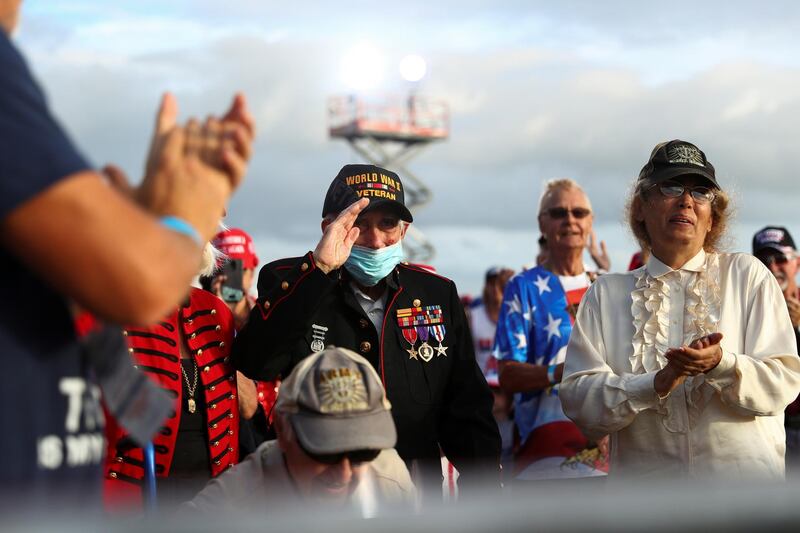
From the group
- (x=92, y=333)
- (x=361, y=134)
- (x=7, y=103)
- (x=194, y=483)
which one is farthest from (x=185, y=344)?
(x=361, y=134)

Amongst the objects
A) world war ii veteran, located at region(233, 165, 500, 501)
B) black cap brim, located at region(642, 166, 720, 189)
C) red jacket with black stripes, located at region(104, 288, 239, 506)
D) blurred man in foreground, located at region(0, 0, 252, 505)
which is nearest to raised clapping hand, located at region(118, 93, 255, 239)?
blurred man in foreground, located at region(0, 0, 252, 505)

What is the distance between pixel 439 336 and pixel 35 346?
9.33ft

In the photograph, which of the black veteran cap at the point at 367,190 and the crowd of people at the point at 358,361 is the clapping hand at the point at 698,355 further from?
the black veteran cap at the point at 367,190

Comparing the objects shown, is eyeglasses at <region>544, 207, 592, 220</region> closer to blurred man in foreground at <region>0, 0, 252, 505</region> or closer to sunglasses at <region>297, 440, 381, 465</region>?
sunglasses at <region>297, 440, 381, 465</region>

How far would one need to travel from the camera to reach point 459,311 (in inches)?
185

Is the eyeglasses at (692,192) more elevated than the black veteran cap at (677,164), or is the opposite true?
the black veteran cap at (677,164)

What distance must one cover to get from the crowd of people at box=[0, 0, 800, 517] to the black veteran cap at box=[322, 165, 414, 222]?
10 millimetres

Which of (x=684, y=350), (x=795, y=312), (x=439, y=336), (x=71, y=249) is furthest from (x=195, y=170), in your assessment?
(x=795, y=312)

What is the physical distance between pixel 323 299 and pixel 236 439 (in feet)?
2.05

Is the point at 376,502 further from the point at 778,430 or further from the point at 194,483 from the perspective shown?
the point at 778,430

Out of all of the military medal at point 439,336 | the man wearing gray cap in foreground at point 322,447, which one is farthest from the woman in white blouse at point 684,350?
the man wearing gray cap in foreground at point 322,447

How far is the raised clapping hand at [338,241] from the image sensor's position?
165 inches

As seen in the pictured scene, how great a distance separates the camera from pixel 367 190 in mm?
4562

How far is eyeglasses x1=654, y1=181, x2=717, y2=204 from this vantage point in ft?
15.0
